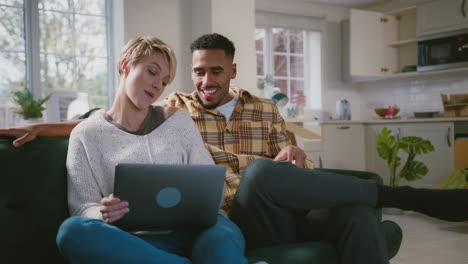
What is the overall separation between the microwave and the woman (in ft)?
14.0

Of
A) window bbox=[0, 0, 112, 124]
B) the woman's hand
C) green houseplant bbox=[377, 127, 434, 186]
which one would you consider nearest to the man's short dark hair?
the woman's hand

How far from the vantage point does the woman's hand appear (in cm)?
124

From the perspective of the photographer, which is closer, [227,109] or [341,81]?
[227,109]

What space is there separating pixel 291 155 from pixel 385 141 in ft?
10.4

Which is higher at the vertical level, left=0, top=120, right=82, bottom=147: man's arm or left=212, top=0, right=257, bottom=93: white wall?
left=212, top=0, right=257, bottom=93: white wall

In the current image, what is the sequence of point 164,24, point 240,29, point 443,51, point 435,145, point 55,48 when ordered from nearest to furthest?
1. point 55,48
2. point 240,29
3. point 164,24
4. point 435,145
5. point 443,51

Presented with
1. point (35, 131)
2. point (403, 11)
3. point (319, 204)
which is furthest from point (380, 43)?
point (35, 131)

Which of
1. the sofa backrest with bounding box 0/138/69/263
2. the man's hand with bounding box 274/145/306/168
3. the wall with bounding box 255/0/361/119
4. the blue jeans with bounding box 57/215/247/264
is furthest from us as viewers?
the wall with bounding box 255/0/361/119

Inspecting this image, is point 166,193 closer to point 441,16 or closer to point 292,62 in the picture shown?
point 441,16

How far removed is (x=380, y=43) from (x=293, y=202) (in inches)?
193

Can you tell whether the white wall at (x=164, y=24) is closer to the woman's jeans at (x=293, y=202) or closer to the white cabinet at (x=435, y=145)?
the white cabinet at (x=435, y=145)

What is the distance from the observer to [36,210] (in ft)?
4.87

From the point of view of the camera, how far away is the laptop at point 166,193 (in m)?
1.23

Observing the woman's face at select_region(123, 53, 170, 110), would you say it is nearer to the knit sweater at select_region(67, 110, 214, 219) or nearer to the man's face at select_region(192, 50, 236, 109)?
the knit sweater at select_region(67, 110, 214, 219)
